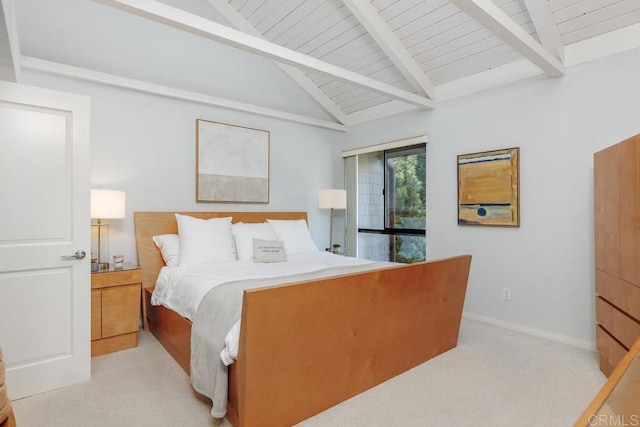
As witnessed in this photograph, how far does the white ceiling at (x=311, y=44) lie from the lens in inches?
108

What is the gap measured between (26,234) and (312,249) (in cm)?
266

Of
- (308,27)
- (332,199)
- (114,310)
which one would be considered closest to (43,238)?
(114,310)

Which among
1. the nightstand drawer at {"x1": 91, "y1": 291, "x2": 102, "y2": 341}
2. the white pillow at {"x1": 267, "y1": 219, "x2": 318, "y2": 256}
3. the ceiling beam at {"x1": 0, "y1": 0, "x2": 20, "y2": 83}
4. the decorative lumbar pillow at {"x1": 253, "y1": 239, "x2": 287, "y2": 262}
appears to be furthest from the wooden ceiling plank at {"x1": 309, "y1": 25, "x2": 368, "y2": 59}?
the nightstand drawer at {"x1": 91, "y1": 291, "x2": 102, "y2": 341}

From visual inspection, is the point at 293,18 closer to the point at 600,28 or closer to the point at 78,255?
the point at 600,28

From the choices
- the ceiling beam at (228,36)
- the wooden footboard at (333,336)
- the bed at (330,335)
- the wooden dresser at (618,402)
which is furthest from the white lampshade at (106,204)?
the wooden dresser at (618,402)

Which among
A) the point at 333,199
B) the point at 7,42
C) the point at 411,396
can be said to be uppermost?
the point at 7,42

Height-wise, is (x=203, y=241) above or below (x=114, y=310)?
above

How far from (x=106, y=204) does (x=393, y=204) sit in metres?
3.36

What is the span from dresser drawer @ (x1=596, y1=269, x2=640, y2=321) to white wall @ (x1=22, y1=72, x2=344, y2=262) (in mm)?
3473

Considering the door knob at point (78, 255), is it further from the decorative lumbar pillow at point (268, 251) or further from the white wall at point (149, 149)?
the decorative lumbar pillow at point (268, 251)

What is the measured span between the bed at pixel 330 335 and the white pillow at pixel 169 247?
0.63 meters

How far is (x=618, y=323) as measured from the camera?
2.27m

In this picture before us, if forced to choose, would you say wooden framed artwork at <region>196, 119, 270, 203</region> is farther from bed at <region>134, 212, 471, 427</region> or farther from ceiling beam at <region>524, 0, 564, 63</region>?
ceiling beam at <region>524, 0, 564, 63</region>

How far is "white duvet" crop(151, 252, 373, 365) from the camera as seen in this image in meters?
2.48
